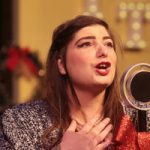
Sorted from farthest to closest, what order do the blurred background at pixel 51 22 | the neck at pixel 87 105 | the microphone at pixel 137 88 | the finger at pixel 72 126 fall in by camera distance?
the blurred background at pixel 51 22, the neck at pixel 87 105, the finger at pixel 72 126, the microphone at pixel 137 88

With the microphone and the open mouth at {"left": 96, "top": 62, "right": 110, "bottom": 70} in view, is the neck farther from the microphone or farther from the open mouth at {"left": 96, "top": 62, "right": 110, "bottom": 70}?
the microphone

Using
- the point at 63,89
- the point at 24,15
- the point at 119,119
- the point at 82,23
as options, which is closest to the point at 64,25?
the point at 82,23

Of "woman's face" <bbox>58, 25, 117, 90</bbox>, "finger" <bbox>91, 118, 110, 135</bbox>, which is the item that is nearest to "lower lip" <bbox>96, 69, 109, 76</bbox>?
"woman's face" <bbox>58, 25, 117, 90</bbox>

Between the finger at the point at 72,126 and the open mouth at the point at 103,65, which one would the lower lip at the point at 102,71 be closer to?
the open mouth at the point at 103,65

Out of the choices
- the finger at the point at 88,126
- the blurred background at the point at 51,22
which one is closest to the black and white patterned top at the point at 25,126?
the finger at the point at 88,126

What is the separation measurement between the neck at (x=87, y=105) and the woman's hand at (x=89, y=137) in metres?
0.10

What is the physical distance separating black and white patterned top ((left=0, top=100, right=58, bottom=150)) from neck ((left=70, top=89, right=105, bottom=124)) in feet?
0.25

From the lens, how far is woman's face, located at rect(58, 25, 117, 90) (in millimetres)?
1321

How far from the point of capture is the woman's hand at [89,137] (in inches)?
48.8

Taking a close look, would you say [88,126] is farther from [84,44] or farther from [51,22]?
[51,22]

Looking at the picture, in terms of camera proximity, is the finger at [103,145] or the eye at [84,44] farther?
the eye at [84,44]

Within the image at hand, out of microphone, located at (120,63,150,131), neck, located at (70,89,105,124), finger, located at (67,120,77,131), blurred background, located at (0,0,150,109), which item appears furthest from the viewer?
blurred background, located at (0,0,150,109)

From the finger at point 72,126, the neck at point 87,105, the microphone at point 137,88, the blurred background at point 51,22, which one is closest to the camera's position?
the microphone at point 137,88

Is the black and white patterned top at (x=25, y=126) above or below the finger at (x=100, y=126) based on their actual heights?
below
